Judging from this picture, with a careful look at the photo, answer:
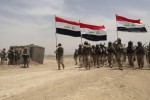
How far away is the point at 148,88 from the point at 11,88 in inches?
243

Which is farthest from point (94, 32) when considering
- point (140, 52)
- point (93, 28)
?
point (140, 52)

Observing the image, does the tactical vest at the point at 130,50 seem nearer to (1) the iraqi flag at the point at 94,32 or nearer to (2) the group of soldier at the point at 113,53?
(2) the group of soldier at the point at 113,53

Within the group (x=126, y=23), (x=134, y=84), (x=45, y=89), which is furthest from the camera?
(x=126, y=23)

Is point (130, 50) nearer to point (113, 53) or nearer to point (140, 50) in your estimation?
point (140, 50)

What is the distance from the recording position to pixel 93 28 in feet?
97.3

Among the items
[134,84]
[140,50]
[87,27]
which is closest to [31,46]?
[87,27]

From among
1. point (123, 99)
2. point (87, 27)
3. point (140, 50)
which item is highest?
point (87, 27)

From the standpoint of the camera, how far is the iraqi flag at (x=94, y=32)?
2911 cm

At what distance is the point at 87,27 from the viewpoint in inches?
1155

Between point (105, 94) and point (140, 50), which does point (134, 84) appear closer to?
point (105, 94)

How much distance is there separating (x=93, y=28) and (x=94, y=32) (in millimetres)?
380

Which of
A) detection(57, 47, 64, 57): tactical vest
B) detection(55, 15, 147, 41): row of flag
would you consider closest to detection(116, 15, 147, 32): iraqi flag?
detection(55, 15, 147, 41): row of flag

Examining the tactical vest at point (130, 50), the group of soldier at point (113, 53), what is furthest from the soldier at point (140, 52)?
the tactical vest at point (130, 50)

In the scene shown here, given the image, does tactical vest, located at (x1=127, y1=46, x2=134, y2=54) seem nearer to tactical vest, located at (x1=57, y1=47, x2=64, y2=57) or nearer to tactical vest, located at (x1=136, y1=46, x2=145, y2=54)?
tactical vest, located at (x1=136, y1=46, x2=145, y2=54)
